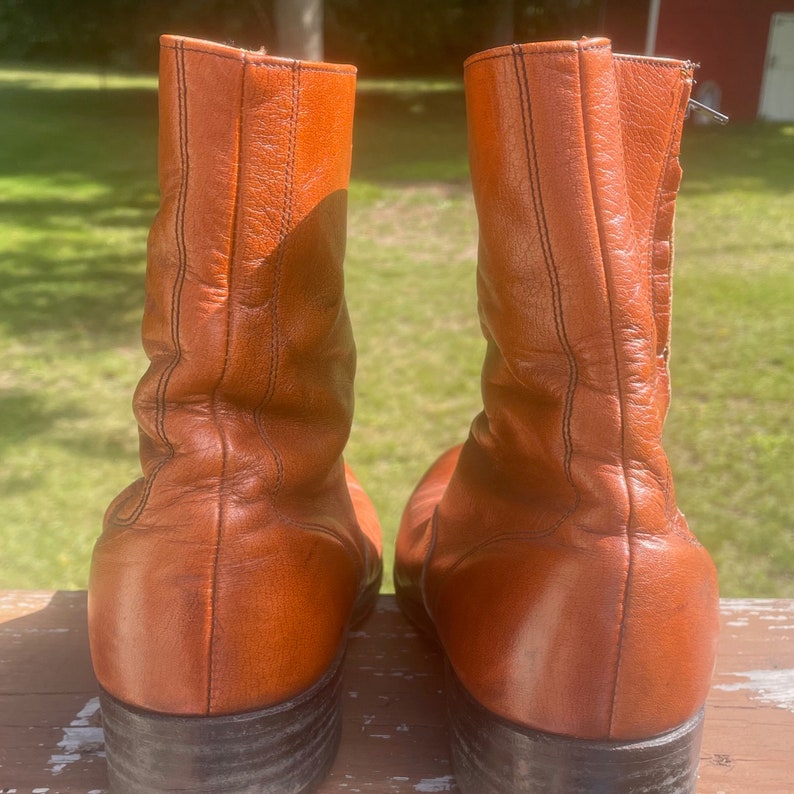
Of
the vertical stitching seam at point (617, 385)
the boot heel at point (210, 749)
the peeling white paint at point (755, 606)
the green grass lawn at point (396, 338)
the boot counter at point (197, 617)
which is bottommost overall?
the green grass lawn at point (396, 338)

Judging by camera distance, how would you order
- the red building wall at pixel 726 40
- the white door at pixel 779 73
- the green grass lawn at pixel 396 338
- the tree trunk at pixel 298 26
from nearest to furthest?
the green grass lawn at pixel 396 338 < the tree trunk at pixel 298 26 < the red building wall at pixel 726 40 < the white door at pixel 779 73

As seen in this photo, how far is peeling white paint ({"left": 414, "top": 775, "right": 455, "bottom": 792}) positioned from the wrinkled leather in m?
0.21

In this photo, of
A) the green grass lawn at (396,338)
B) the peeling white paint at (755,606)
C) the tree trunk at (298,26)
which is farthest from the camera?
the tree trunk at (298,26)

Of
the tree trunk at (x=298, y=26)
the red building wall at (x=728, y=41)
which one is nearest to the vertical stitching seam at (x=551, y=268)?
the tree trunk at (x=298, y=26)

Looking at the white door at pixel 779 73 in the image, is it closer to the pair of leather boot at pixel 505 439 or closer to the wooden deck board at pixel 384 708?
the wooden deck board at pixel 384 708

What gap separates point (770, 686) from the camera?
1.25m

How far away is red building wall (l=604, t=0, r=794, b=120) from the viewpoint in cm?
958

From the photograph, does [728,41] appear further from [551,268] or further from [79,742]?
[79,742]

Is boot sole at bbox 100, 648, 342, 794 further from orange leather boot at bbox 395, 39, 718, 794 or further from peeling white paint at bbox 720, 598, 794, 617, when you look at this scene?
peeling white paint at bbox 720, 598, 794, 617

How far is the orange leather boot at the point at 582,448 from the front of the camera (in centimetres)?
83

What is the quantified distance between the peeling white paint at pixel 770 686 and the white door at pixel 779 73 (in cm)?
1062

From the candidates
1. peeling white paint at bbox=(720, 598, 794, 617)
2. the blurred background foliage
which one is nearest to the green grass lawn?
peeling white paint at bbox=(720, 598, 794, 617)

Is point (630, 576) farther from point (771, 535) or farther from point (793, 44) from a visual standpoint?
point (793, 44)

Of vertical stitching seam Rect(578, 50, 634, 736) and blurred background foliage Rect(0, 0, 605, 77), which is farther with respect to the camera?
blurred background foliage Rect(0, 0, 605, 77)
